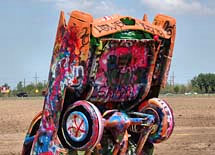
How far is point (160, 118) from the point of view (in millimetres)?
6418

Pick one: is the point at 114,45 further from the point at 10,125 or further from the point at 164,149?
the point at 10,125

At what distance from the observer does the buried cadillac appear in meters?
5.62

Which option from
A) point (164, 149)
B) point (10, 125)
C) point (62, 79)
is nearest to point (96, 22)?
point (62, 79)

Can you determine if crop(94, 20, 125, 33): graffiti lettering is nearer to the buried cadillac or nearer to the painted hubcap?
the buried cadillac

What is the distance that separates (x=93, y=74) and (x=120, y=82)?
531 millimetres

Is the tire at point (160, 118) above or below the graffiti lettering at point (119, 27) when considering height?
below

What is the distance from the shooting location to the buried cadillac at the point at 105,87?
5621 millimetres

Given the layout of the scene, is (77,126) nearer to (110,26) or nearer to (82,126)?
(82,126)

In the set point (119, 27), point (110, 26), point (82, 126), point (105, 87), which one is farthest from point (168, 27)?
point (82, 126)

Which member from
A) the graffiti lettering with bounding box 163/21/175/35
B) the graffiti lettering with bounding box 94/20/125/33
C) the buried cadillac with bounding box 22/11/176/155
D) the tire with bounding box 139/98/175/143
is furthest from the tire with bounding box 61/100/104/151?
the graffiti lettering with bounding box 163/21/175/35

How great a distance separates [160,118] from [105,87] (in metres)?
0.84

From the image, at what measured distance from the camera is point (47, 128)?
5953 mm

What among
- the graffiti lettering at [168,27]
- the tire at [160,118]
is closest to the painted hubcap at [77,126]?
the tire at [160,118]

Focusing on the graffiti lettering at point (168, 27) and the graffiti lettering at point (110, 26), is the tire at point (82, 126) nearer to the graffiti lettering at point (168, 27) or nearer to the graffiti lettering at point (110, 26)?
the graffiti lettering at point (110, 26)
